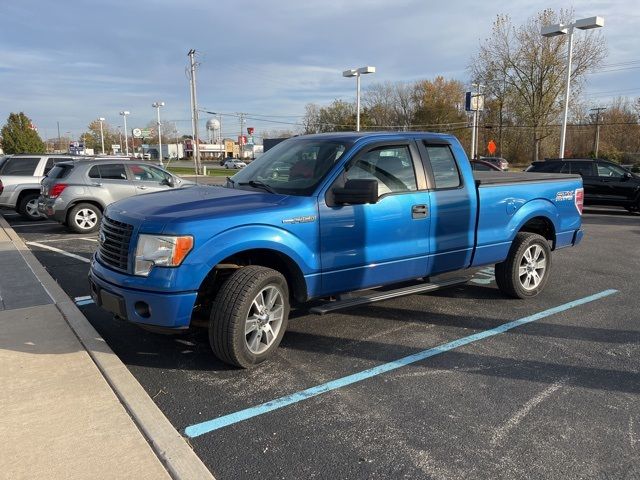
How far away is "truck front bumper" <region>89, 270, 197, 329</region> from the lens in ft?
12.0

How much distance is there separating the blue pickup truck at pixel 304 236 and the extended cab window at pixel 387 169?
1 cm

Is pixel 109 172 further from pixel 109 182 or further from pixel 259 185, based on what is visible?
pixel 259 185

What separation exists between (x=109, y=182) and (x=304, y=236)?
881cm

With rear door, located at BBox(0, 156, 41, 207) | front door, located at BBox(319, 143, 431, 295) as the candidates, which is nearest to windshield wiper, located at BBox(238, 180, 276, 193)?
front door, located at BBox(319, 143, 431, 295)

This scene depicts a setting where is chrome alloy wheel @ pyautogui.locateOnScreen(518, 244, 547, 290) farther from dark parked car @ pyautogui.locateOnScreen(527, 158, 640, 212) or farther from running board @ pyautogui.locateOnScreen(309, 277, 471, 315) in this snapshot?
dark parked car @ pyautogui.locateOnScreen(527, 158, 640, 212)

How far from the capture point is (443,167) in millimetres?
5234

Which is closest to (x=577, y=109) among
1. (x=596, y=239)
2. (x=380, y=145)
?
(x=596, y=239)

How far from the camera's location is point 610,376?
3.99 metres

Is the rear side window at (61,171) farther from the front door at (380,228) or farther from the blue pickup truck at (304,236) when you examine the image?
the front door at (380,228)

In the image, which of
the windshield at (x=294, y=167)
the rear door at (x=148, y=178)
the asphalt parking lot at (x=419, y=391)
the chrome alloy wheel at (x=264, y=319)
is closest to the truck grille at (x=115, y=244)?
the asphalt parking lot at (x=419, y=391)

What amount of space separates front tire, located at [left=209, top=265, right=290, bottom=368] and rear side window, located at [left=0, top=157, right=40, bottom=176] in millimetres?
11704

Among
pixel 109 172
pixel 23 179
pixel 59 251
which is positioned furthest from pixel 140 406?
pixel 23 179

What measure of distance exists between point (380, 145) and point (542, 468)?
9.85 feet

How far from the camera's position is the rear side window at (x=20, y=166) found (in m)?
13.0
